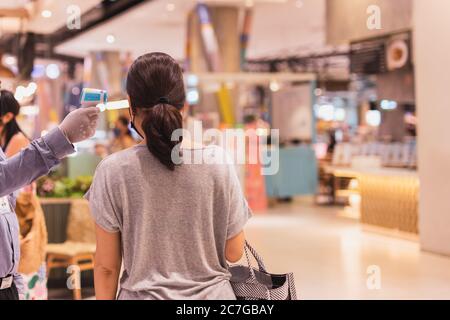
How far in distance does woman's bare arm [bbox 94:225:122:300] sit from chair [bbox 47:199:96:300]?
11.4 ft

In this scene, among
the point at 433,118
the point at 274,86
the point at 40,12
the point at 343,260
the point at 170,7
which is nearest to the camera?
the point at 343,260

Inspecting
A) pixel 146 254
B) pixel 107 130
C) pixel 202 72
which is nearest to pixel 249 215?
pixel 146 254

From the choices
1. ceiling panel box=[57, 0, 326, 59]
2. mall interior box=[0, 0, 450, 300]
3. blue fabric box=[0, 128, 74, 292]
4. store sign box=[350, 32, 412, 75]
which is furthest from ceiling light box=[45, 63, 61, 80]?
blue fabric box=[0, 128, 74, 292]

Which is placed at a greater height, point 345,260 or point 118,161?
point 118,161

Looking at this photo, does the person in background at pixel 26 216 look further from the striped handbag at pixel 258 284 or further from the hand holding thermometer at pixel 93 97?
the striped handbag at pixel 258 284

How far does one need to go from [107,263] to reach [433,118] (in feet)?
19.3

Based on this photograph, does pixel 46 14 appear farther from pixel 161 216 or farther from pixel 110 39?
pixel 161 216

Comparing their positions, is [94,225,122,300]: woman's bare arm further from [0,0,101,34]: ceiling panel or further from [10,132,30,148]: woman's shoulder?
[0,0,101,34]: ceiling panel

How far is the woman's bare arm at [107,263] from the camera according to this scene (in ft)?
5.28

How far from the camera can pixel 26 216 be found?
3783 mm

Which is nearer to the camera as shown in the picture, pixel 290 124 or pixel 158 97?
pixel 158 97

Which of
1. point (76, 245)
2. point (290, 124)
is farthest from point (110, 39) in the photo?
point (76, 245)

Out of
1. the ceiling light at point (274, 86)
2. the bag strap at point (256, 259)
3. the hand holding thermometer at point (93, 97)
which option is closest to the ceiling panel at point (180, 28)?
the ceiling light at point (274, 86)

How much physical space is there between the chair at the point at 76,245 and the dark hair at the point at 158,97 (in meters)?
3.66
